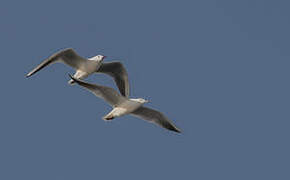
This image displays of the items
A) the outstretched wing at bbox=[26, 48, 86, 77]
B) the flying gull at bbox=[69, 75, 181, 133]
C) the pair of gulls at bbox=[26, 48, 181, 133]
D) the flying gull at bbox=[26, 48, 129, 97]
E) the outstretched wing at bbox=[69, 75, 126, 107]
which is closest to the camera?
the outstretched wing at bbox=[69, 75, 126, 107]

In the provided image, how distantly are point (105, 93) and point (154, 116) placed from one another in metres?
2.89

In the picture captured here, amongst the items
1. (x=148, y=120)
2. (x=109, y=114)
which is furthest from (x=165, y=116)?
(x=109, y=114)

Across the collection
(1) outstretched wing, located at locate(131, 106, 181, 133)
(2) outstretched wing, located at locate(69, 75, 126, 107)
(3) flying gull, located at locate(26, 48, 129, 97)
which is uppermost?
(3) flying gull, located at locate(26, 48, 129, 97)

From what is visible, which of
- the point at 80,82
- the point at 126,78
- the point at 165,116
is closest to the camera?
the point at 80,82

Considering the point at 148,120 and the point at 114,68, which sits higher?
the point at 114,68

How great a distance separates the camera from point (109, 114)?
91.7 ft

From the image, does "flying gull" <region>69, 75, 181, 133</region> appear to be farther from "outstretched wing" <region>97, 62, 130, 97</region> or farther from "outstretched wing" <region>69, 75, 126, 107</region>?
"outstretched wing" <region>97, 62, 130, 97</region>

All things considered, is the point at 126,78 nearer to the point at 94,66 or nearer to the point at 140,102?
the point at 94,66

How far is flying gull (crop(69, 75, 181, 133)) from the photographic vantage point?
2731cm

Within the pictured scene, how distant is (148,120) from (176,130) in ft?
4.27

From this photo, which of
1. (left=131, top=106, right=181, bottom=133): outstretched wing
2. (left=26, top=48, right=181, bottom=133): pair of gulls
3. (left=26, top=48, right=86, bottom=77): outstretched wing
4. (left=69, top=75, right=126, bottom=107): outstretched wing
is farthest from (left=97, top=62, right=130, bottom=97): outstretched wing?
(left=69, top=75, right=126, bottom=107): outstretched wing

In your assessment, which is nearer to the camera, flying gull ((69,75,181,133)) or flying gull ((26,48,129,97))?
flying gull ((69,75,181,133))

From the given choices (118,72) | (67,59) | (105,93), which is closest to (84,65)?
(67,59)

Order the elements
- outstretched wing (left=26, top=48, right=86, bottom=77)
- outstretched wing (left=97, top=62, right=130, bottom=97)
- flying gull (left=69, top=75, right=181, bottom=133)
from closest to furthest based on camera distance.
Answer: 1. flying gull (left=69, top=75, right=181, bottom=133)
2. outstretched wing (left=26, top=48, right=86, bottom=77)
3. outstretched wing (left=97, top=62, right=130, bottom=97)
